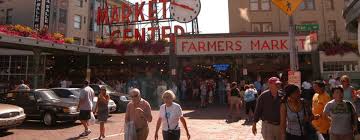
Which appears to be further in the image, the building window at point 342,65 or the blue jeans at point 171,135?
the building window at point 342,65

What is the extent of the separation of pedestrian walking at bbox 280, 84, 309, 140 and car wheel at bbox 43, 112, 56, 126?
10044 millimetres

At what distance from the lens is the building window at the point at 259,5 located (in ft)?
101

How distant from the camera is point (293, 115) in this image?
18.1 feet

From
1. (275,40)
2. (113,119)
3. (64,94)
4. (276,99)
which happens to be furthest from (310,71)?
(276,99)

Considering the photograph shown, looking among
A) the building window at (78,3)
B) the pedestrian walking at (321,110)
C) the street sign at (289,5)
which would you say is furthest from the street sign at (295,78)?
the building window at (78,3)

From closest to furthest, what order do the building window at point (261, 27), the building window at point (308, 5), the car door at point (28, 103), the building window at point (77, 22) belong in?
the car door at point (28, 103)
the building window at point (261, 27)
the building window at point (308, 5)
the building window at point (77, 22)

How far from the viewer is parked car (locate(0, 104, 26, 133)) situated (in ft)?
35.5

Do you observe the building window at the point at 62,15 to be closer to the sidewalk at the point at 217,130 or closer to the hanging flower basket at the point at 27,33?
the hanging flower basket at the point at 27,33

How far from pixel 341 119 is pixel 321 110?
37.9 inches

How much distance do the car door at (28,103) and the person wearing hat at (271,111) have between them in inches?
397

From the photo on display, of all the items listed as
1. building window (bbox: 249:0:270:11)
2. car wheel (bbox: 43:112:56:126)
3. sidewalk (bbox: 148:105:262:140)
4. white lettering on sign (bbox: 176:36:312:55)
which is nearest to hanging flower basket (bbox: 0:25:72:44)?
car wheel (bbox: 43:112:56:126)

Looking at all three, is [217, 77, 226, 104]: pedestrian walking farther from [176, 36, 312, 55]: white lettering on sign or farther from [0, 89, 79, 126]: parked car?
[0, 89, 79, 126]: parked car

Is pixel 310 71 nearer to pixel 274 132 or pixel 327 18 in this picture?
pixel 327 18

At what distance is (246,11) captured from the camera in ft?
101
